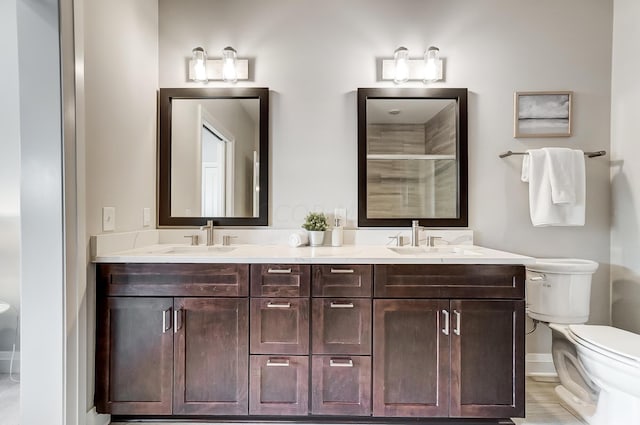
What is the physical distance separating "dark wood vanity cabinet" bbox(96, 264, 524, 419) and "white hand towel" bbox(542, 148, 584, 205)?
715mm

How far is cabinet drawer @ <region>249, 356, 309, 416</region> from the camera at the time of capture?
4.95ft

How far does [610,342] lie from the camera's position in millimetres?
1482

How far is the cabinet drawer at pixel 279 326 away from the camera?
1509mm

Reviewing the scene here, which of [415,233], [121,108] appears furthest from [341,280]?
[121,108]

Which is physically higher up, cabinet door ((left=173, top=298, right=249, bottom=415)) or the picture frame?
the picture frame

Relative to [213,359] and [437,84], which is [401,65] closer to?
[437,84]

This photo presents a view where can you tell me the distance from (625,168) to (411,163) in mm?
1340

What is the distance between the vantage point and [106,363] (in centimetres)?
152

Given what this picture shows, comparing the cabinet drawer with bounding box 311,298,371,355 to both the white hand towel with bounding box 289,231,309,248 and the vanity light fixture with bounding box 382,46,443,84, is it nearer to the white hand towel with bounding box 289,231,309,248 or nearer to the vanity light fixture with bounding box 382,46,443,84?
the white hand towel with bounding box 289,231,309,248

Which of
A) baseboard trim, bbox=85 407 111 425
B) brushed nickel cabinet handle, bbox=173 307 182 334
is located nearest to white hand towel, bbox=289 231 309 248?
brushed nickel cabinet handle, bbox=173 307 182 334

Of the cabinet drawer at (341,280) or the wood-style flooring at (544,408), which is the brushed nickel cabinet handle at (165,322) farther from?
the wood-style flooring at (544,408)

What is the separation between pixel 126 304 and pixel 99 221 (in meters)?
0.44

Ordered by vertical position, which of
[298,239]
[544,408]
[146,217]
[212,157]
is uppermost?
[212,157]

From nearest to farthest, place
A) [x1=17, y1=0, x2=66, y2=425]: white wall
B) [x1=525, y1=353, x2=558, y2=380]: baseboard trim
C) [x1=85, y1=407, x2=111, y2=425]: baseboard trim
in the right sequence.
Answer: [x1=17, y1=0, x2=66, y2=425]: white wall → [x1=85, y1=407, x2=111, y2=425]: baseboard trim → [x1=525, y1=353, x2=558, y2=380]: baseboard trim
